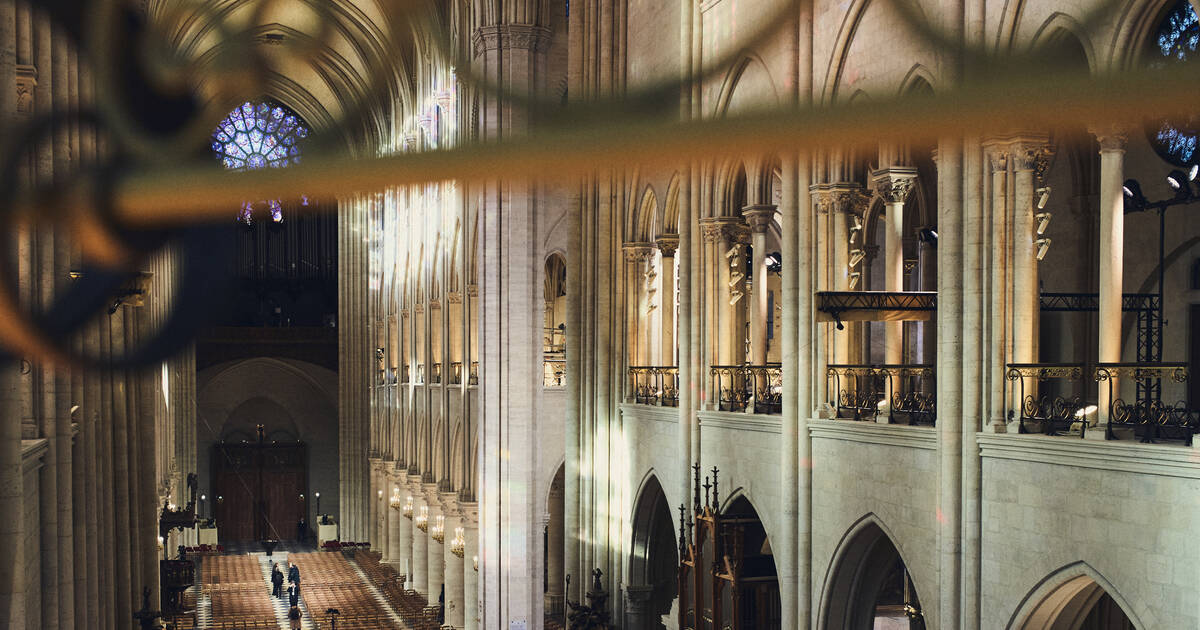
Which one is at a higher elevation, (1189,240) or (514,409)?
(1189,240)

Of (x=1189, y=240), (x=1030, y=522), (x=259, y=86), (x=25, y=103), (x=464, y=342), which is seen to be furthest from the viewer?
(x=464, y=342)

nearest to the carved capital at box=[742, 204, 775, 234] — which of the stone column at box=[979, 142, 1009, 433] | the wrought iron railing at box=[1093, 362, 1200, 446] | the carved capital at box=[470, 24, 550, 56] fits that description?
the stone column at box=[979, 142, 1009, 433]

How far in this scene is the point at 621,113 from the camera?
283 centimetres

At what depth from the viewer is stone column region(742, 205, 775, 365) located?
18.3m

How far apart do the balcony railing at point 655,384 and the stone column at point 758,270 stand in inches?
72.3

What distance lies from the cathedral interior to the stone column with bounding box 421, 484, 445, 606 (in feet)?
10.9

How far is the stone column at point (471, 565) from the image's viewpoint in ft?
97.9

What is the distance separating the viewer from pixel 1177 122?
42.9 feet

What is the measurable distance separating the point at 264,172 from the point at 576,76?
68.1 feet

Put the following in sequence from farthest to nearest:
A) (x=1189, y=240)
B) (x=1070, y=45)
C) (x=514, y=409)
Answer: (x=514, y=409), (x=1189, y=240), (x=1070, y=45)

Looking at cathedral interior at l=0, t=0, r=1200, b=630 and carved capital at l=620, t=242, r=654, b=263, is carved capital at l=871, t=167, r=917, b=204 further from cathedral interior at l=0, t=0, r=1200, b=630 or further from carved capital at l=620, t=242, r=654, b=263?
carved capital at l=620, t=242, r=654, b=263

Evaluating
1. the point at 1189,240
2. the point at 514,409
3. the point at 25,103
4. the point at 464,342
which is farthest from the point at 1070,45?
the point at 464,342

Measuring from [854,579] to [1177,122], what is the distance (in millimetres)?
6474

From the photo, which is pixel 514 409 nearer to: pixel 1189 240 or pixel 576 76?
pixel 576 76
